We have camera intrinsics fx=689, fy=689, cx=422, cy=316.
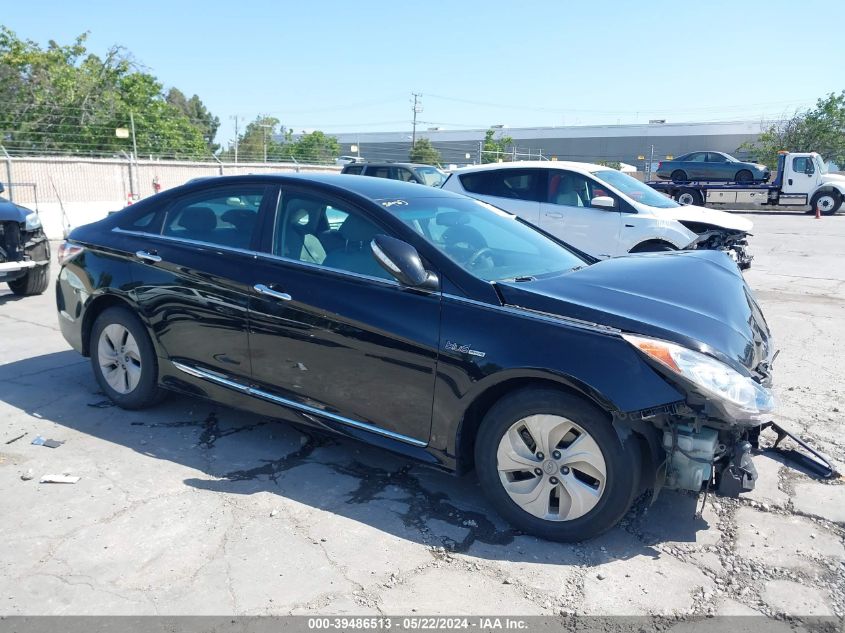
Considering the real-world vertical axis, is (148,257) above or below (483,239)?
below

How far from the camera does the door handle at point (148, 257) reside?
15.2 feet

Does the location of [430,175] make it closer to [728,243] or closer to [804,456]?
[728,243]

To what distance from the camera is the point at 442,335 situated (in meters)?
3.48

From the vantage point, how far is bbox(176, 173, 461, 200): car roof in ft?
13.6

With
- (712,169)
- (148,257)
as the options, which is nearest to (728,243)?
(148,257)

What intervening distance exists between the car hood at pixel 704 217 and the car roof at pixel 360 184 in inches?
234

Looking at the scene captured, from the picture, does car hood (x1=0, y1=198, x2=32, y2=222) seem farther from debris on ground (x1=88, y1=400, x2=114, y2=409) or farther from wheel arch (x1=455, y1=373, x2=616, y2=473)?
wheel arch (x1=455, y1=373, x2=616, y2=473)

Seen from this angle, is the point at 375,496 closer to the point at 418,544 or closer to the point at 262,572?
the point at 418,544

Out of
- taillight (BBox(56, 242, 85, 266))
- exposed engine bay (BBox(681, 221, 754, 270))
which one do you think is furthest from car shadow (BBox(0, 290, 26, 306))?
exposed engine bay (BBox(681, 221, 754, 270))

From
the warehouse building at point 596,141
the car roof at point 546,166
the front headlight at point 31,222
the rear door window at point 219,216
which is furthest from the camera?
the warehouse building at point 596,141

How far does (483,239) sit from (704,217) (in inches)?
280

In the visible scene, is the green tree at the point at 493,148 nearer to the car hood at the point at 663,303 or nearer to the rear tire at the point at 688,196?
the rear tire at the point at 688,196

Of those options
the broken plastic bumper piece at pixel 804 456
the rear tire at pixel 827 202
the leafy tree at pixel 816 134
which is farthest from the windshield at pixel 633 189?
the leafy tree at pixel 816 134

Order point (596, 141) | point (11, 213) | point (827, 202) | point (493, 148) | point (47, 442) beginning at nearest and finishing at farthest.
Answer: point (47, 442)
point (11, 213)
point (827, 202)
point (493, 148)
point (596, 141)
